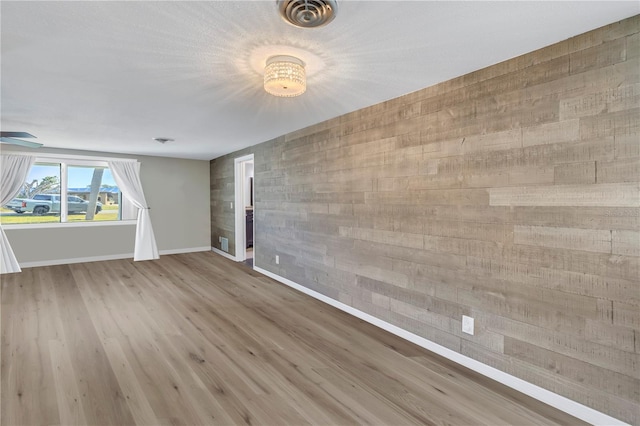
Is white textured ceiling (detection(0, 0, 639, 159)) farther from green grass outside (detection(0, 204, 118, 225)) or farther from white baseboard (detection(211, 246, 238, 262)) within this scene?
white baseboard (detection(211, 246, 238, 262))

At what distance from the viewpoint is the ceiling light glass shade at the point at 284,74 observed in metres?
2.02

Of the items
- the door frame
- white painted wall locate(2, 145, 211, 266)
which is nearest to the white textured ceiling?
the door frame

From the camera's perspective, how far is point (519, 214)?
84.0 inches

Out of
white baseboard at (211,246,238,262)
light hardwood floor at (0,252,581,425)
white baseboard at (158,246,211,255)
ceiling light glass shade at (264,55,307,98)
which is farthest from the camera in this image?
white baseboard at (158,246,211,255)

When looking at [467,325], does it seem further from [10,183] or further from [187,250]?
[10,183]

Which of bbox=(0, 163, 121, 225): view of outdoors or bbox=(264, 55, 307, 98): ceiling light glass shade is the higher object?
bbox=(264, 55, 307, 98): ceiling light glass shade

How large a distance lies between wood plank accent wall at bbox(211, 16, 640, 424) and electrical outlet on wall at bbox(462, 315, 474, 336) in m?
0.05

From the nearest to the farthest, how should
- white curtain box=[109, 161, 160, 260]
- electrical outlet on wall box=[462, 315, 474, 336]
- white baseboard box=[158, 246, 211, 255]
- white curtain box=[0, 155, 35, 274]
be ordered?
1. electrical outlet on wall box=[462, 315, 474, 336]
2. white curtain box=[0, 155, 35, 274]
3. white curtain box=[109, 161, 160, 260]
4. white baseboard box=[158, 246, 211, 255]

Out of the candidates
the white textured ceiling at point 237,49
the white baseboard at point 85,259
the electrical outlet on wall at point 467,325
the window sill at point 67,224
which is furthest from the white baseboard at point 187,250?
the electrical outlet on wall at point 467,325

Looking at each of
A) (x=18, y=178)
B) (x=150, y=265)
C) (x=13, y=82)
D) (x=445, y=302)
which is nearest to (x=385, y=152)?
(x=445, y=302)

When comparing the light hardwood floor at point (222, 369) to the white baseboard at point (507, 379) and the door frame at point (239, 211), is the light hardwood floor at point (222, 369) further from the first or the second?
the door frame at point (239, 211)

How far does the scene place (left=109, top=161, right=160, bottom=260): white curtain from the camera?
6.21 m

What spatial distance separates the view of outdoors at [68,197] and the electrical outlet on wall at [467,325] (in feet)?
21.7

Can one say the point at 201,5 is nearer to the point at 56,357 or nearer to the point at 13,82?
the point at 13,82
